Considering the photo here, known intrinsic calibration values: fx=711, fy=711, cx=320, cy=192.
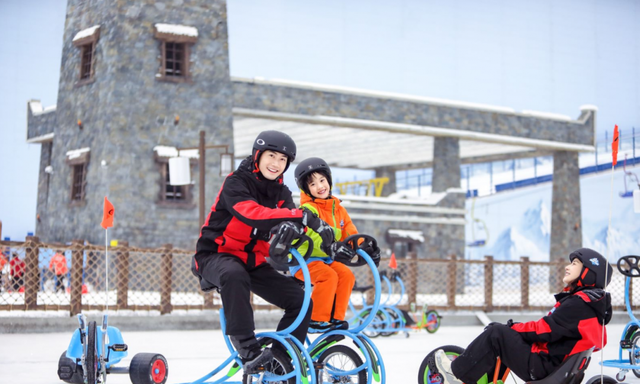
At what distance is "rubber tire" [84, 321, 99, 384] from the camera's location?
12.2ft

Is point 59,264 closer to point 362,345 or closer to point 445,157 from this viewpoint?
point 362,345

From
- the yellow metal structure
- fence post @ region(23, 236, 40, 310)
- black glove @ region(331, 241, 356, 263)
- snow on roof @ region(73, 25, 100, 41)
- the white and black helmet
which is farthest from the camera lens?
the yellow metal structure

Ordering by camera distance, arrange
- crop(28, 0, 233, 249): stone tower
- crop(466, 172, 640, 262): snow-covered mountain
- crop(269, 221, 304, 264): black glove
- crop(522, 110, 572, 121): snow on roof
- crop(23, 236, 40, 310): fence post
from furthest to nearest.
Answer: crop(466, 172, 640, 262): snow-covered mountain < crop(522, 110, 572, 121): snow on roof < crop(28, 0, 233, 249): stone tower < crop(23, 236, 40, 310): fence post < crop(269, 221, 304, 264): black glove

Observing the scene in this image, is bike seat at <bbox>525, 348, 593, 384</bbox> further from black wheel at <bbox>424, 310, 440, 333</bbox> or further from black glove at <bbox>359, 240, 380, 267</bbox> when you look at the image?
black wheel at <bbox>424, 310, 440, 333</bbox>

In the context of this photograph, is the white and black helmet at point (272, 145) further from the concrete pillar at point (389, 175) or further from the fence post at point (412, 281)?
the concrete pillar at point (389, 175)

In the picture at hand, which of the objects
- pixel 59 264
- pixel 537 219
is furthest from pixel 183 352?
pixel 537 219

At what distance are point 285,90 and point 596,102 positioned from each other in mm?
14516

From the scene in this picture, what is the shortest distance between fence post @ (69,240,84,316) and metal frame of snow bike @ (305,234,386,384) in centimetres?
594

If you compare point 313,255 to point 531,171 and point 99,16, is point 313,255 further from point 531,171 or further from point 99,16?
point 531,171

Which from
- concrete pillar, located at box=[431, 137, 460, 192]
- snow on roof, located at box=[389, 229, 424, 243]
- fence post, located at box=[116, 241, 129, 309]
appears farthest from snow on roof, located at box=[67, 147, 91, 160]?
concrete pillar, located at box=[431, 137, 460, 192]

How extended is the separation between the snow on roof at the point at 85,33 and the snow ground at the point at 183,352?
10143 mm

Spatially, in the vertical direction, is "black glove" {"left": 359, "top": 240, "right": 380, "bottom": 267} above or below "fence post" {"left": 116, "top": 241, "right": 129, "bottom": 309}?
above

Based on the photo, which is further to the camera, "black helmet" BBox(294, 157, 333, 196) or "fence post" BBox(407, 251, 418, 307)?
Answer: "fence post" BBox(407, 251, 418, 307)

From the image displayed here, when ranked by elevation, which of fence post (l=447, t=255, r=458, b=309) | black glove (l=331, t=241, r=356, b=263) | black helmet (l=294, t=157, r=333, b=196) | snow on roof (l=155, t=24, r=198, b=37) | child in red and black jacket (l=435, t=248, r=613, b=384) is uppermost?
snow on roof (l=155, t=24, r=198, b=37)
